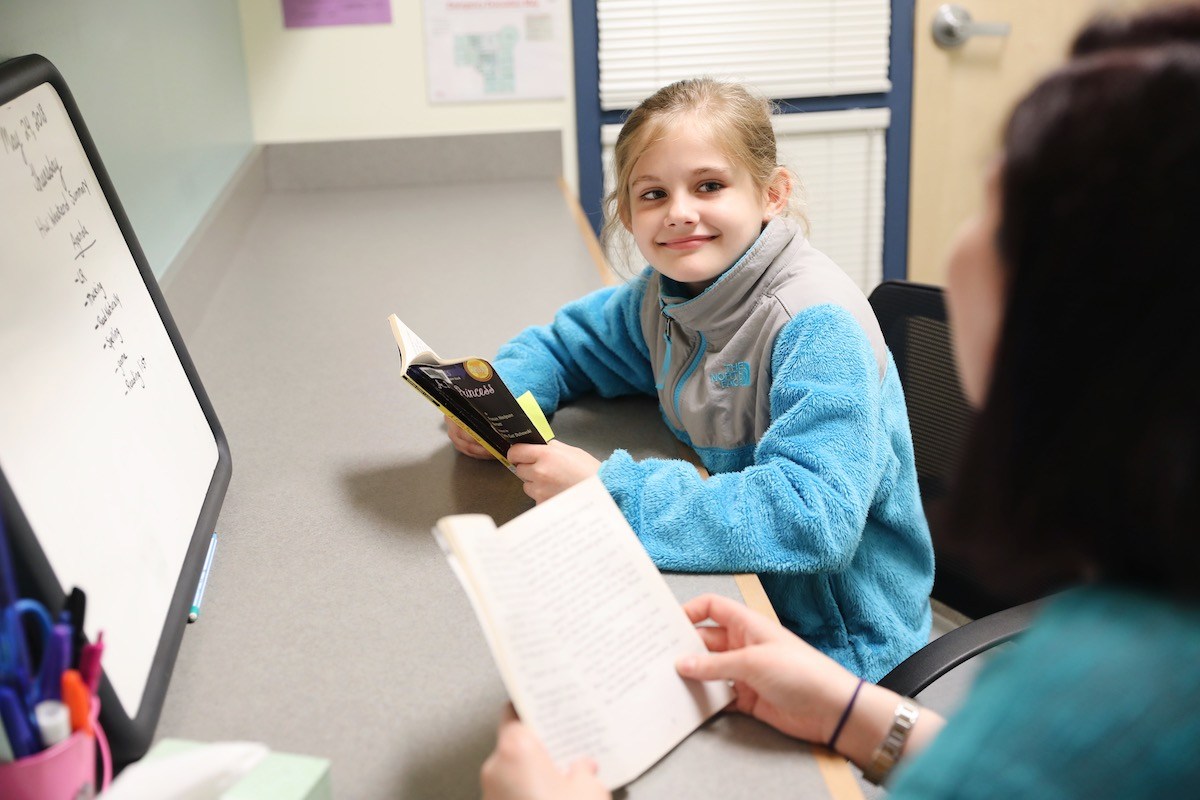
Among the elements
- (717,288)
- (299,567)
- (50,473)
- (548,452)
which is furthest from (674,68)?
(50,473)


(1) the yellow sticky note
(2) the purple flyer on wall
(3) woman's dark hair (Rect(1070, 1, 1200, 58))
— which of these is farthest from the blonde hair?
(2) the purple flyer on wall

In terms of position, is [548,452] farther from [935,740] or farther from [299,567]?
[935,740]

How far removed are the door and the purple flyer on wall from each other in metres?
1.22

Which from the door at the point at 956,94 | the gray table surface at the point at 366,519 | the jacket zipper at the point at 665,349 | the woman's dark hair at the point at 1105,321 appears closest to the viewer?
the woman's dark hair at the point at 1105,321

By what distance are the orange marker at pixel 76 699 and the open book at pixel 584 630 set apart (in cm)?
20

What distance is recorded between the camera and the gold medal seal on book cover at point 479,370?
972 mm

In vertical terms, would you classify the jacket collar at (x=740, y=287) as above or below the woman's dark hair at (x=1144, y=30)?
below

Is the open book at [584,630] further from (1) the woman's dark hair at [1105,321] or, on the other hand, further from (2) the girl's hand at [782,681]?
(1) the woman's dark hair at [1105,321]

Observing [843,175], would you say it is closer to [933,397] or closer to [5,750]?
[933,397]

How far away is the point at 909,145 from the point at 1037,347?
7.40 ft

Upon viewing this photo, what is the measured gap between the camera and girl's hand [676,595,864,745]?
2.29 ft

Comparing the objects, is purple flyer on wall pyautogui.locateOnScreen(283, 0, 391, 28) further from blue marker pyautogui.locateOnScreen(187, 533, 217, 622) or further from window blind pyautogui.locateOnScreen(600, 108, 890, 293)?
blue marker pyautogui.locateOnScreen(187, 533, 217, 622)

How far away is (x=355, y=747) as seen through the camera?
2.27ft

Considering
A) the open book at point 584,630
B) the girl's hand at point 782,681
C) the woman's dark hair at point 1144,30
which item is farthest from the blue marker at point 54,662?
the woman's dark hair at point 1144,30
